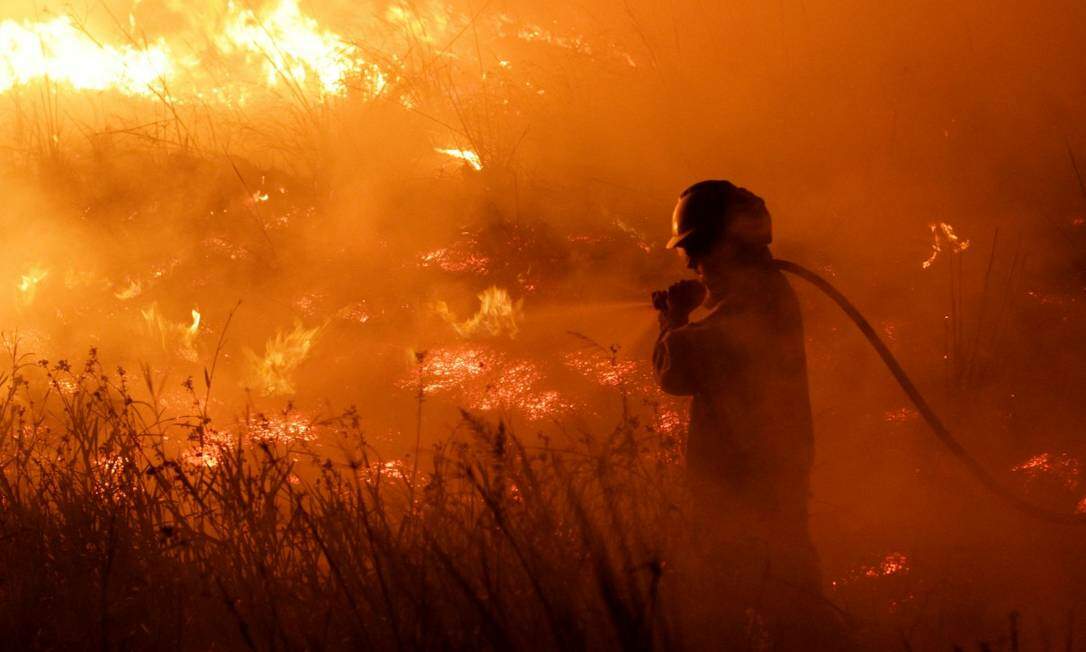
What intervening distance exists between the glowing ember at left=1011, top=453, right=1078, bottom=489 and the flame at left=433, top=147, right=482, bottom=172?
350cm

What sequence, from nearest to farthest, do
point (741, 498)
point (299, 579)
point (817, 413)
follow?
point (741, 498)
point (299, 579)
point (817, 413)

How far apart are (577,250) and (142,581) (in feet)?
10.4

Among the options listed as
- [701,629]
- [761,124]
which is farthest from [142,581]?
[761,124]

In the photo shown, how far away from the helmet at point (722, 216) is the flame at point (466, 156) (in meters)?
3.33

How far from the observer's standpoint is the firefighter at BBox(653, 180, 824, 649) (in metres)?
3.19

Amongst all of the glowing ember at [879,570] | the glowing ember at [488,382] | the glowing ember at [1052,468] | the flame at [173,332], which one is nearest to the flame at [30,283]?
the flame at [173,332]

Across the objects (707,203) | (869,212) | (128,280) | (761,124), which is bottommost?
(707,203)

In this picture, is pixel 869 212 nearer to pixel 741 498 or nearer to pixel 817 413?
pixel 817 413

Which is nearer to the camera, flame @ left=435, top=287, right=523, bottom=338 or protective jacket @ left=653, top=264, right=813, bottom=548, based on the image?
protective jacket @ left=653, top=264, right=813, bottom=548

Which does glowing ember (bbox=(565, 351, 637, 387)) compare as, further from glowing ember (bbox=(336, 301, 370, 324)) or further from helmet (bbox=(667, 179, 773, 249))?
helmet (bbox=(667, 179, 773, 249))

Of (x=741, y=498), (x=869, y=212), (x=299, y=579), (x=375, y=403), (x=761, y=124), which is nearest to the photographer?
(x=741, y=498)

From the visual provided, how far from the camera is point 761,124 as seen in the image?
674 cm

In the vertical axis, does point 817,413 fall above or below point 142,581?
above

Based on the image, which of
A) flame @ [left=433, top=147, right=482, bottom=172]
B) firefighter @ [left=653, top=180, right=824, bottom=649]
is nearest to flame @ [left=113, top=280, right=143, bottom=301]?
flame @ [left=433, top=147, right=482, bottom=172]
